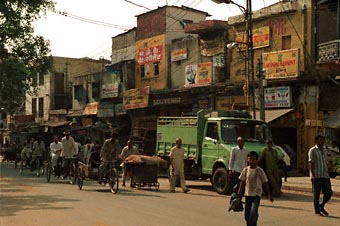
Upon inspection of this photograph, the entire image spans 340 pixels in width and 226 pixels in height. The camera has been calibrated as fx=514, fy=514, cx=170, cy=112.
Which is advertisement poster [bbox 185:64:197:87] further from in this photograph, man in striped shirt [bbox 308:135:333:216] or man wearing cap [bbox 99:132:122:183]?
man in striped shirt [bbox 308:135:333:216]

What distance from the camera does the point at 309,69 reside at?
24.5 metres

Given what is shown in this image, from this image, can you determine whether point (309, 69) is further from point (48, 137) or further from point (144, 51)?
point (48, 137)

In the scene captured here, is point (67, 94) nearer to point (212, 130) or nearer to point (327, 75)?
point (327, 75)

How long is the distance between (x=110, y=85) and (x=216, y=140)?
24786 millimetres

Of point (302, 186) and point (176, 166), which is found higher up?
point (176, 166)

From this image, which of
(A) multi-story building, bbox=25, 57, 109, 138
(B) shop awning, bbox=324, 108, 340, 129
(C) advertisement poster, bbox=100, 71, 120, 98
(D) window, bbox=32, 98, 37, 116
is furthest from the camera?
(D) window, bbox=32, 98, 37, 116

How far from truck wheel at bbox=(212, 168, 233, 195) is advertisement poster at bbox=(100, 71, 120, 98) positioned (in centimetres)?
2390

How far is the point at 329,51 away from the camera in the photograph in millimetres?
21828

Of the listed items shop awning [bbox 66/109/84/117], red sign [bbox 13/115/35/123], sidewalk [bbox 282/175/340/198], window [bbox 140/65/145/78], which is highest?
window [bbox 140/65/145/78]

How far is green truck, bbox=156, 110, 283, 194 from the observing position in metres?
16.1

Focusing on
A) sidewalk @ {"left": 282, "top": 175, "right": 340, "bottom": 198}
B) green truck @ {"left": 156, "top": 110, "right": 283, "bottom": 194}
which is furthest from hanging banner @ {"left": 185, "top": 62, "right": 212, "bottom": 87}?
green truck @ {"left": 156, "top": 110, "right": 283, "bottom": 194}

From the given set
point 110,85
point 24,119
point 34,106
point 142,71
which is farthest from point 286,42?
point 34,106

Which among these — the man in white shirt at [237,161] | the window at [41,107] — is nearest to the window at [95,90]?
the window at [41,107]

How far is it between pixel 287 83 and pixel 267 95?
1.52 m
